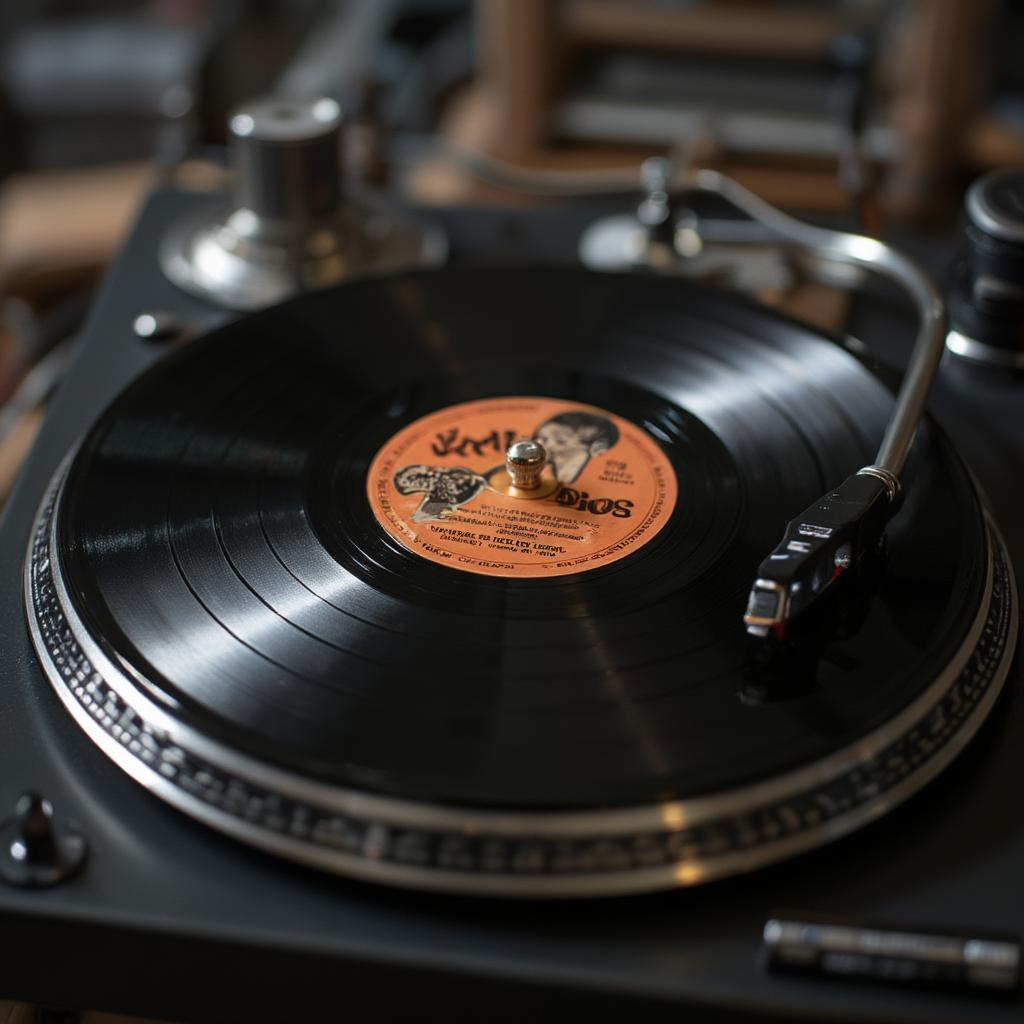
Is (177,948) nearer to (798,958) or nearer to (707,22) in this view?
(798,958)

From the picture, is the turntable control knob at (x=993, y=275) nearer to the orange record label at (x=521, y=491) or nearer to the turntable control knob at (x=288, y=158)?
the orange record label at (x=521, y=491)

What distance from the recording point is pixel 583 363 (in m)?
0.89

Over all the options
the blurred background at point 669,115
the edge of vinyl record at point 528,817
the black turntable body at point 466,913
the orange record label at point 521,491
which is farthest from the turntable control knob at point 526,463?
the blurred background at point 669,115

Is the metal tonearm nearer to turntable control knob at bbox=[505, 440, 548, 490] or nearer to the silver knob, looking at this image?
turntable control knob at bbox=[505, 440, 548, 490]

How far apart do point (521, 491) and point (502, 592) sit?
11 centimetres

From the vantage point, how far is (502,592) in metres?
0.71

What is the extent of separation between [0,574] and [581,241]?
544 mm

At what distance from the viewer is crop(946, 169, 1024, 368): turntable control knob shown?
905 millimetres

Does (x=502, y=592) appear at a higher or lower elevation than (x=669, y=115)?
higher

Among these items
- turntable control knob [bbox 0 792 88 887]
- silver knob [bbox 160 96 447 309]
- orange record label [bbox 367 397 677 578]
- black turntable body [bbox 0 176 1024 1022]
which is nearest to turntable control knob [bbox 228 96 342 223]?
silver knob [bbox 160 96 447 309]

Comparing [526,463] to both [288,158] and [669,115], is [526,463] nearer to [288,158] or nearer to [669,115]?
[288,158]

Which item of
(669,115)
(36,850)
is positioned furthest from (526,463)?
(669,115)

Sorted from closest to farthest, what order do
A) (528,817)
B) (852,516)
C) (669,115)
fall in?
(528,817) → (852,516) → (669,115)

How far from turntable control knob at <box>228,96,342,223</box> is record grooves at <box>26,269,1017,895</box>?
124mm
